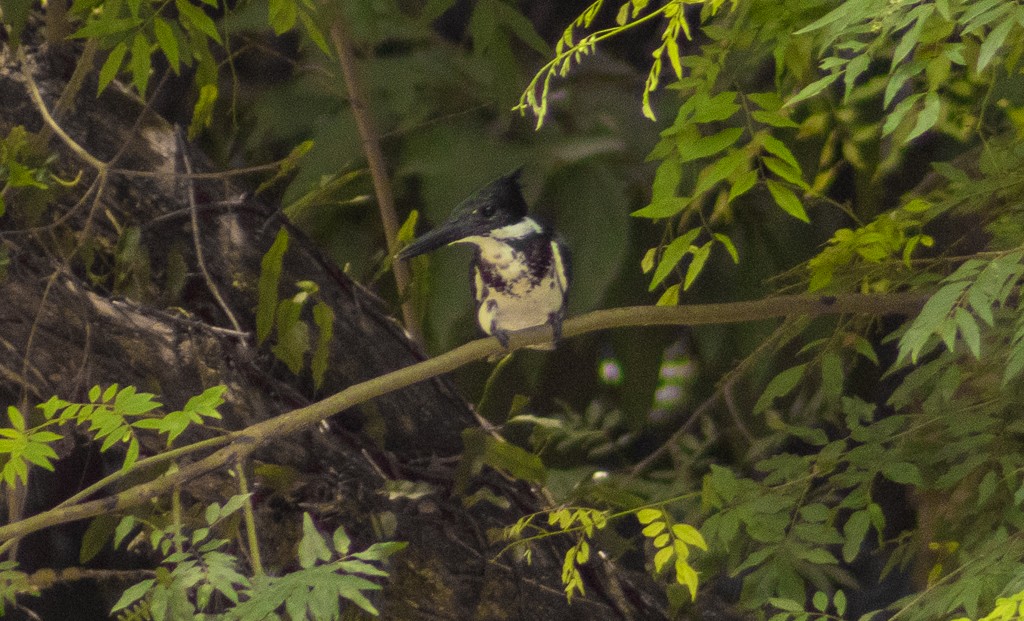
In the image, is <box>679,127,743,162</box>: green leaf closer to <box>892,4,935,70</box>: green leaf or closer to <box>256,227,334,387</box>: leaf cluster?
<box>892,4,935,70</box>: green leaf

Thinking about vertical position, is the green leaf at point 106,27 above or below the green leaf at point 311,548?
above

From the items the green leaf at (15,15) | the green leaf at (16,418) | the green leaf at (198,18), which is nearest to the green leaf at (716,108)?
the green leaf at (198,18)

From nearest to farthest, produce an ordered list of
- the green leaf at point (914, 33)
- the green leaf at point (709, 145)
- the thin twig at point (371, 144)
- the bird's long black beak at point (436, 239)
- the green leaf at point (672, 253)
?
the green leaf at point (914, 33), the green leaf at point (709, 145), the green leaf at point (672, 253), the bird's long black beak at point (436, 239), the thin twig at point (371, 144)

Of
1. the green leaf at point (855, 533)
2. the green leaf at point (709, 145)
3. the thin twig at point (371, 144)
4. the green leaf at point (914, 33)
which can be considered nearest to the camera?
the green leaf at point (914, 33)

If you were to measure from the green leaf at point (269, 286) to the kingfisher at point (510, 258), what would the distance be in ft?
0.77

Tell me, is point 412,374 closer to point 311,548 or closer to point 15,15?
point 311,548

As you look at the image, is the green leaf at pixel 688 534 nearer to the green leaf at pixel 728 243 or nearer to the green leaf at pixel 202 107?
the green leaf at pixel 728 243

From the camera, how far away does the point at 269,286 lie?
139 centimetres

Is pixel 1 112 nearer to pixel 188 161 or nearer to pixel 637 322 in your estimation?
pixel 188 161

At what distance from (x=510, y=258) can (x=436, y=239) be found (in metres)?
0.12

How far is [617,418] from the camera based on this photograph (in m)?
1.67

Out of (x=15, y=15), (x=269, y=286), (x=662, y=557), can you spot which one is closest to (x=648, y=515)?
(x=662, y=557)

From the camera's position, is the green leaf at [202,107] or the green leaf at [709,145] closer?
the green leaf at [709,145]

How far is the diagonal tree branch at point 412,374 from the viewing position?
1151mm
